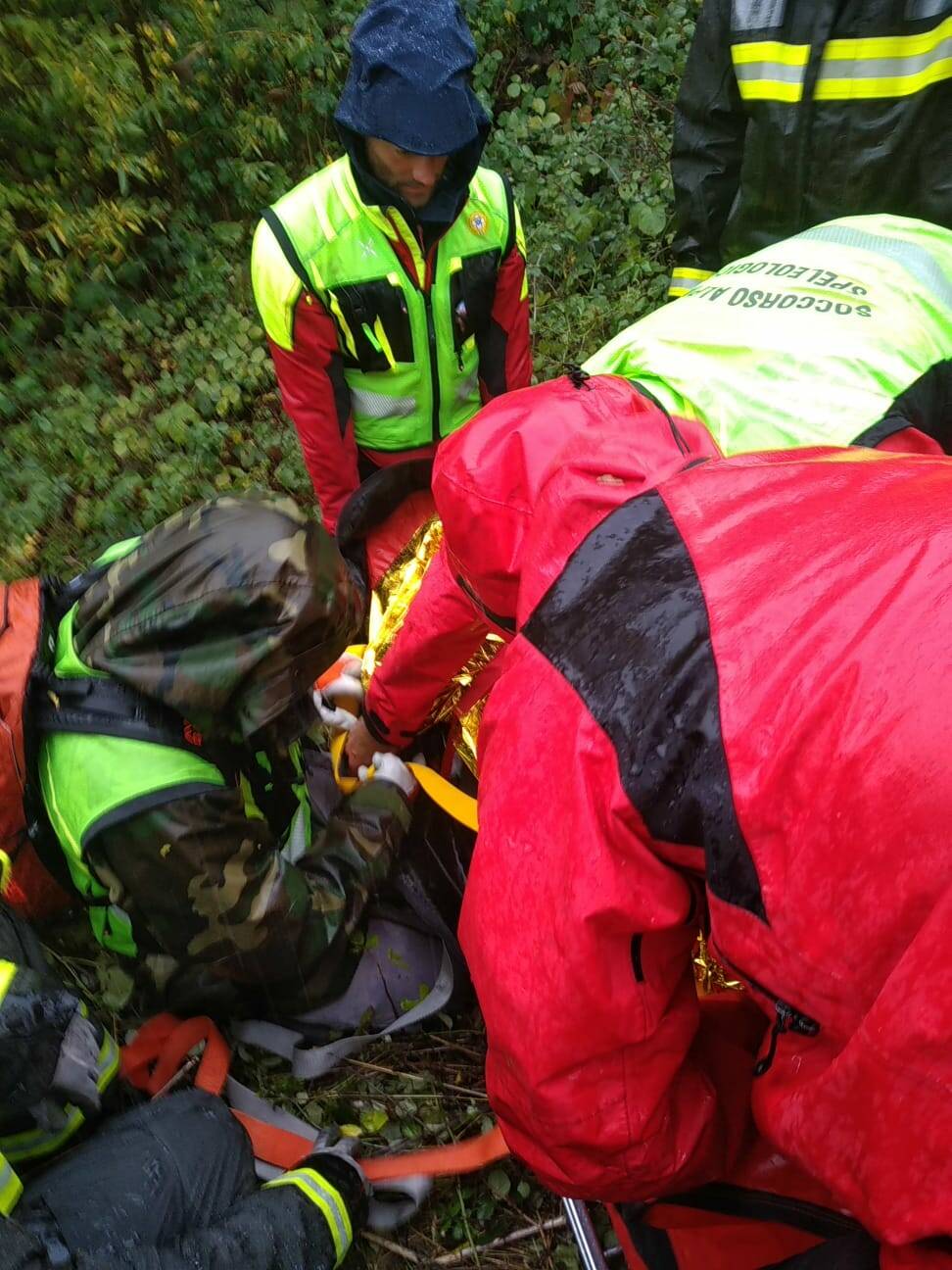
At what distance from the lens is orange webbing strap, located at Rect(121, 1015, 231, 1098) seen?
2.21 metres

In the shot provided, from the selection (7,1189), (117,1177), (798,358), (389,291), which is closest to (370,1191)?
(117,1177)

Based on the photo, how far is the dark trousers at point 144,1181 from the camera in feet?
5.38

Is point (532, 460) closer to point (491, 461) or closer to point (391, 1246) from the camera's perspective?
point (491, 461)

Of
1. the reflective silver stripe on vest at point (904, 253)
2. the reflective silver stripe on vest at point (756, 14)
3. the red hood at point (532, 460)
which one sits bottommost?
the red hood at point (532, 460)

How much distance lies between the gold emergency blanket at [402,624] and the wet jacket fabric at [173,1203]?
99 cm

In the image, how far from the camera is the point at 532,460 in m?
1.50

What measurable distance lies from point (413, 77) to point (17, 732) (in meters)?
1.95

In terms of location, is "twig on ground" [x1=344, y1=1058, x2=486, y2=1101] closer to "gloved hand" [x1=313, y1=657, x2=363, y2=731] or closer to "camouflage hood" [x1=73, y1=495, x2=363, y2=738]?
"gloved hand" [x1=313, y1=657, x2=363, y2=731]

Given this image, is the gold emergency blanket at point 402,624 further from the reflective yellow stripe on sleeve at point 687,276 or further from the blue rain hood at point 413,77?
the reflective yellow stripe on sleeve at point 687,276

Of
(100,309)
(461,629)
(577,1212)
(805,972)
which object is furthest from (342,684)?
(100,309)

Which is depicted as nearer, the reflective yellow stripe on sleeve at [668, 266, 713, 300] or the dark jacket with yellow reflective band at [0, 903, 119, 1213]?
the dark jacket with yellow reflective band at [0, 903, 119, 1213]

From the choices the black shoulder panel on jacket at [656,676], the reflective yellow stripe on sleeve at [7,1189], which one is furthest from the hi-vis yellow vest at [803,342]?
the reflective yellow stripe on sleeve at [7,1189]

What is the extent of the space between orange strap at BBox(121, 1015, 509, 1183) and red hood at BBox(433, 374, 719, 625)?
54.1 inches

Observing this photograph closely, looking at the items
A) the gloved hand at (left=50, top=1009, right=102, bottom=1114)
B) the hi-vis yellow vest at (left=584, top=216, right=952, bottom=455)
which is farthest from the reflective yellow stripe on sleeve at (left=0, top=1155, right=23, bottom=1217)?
the hi-vis yellow vest at (left=584, top=216, right=952, bottom=455)
